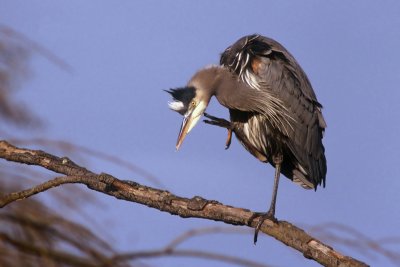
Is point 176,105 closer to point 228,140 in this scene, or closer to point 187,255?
Result: point 228,140

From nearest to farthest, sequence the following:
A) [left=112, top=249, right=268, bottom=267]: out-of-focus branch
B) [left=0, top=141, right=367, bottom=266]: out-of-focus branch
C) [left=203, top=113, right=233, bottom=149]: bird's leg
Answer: [left=112, top=249, right=268, bottom=267]: out-of-focus branch → [left=0, top=141, right=367, bottom=266]: out-of-focus branch → [left=203, top=113, right=233, bottom=149]: bird's leg

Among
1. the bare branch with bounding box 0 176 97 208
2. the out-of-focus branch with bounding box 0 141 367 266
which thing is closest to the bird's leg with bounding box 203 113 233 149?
the out-of-focus branch with bounding box 0 141 367 266

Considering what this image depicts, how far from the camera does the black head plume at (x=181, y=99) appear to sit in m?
3.70

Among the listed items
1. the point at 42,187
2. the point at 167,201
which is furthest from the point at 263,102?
the point at 42,187

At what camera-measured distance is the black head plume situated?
3697 mm

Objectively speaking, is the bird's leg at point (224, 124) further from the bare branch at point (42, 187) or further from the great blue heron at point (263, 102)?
the bare branch at point (42, 187)

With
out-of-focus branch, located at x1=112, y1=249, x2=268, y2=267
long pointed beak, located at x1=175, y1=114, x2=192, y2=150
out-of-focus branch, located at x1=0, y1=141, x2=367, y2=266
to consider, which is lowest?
out-of-focus branch, located at x1=112, y1=249, x2=268, y2=267

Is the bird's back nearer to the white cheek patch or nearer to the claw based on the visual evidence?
the claw

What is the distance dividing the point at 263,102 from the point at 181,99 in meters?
0.46

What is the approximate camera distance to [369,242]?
194 cm

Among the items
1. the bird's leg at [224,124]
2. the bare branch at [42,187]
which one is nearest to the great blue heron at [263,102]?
the bird's leg at [224,124]

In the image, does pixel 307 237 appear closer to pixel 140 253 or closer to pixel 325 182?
pixel 140 253

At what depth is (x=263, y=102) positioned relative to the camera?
3.69m

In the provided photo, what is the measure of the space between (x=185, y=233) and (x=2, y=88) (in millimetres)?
705
